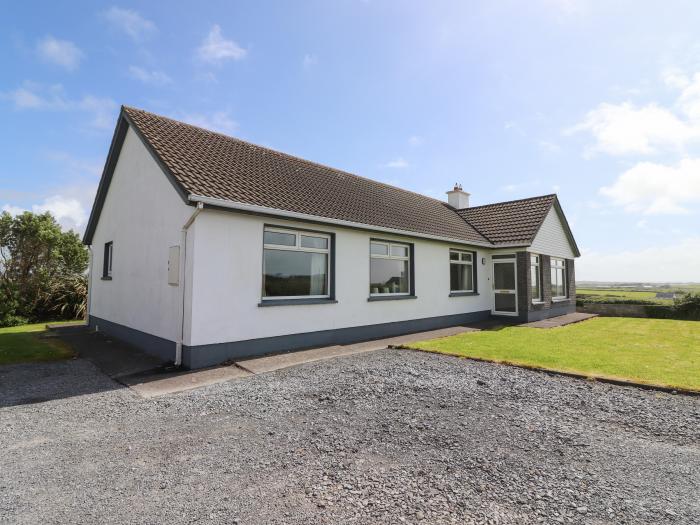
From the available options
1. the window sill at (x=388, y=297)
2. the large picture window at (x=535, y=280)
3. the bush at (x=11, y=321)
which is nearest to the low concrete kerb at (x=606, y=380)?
the window sill at (x=388, y=297)

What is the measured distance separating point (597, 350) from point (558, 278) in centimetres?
1019

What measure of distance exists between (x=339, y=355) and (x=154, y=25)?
27.0ft

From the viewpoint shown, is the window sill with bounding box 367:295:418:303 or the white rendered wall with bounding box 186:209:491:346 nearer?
the white rendered wall with bounding box 186:209:491:346

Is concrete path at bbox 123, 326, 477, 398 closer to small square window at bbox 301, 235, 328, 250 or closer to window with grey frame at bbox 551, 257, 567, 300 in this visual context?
→ small square window at bbox 301, 235, 328, 250

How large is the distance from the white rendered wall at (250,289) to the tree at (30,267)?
13.4 m

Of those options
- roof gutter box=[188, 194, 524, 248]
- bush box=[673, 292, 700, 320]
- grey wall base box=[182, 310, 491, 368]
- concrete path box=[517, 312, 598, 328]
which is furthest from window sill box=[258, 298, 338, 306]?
bush box=[673, 292, 700, 320]

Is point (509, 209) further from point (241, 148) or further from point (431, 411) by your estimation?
point (431, 411)

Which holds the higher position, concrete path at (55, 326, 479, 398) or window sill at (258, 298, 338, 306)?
window sill at (258, 298, 338, 306)

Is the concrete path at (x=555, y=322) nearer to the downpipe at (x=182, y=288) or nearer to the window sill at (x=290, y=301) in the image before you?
the window sill at (x=290, y=301)

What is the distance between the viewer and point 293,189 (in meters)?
10.6

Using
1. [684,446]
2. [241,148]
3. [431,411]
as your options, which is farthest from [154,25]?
[684,446]

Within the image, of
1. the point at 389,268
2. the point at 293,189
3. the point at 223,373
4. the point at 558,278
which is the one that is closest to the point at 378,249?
the point at 389,268

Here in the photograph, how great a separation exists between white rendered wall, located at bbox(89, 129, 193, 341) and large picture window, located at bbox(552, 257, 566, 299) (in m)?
16.6

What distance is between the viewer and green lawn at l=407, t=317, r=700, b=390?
675cm
